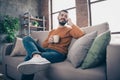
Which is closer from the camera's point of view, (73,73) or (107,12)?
(73,73)

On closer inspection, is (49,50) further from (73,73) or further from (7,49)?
(7,49)

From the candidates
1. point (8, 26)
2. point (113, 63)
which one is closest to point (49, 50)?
point (113, 63)

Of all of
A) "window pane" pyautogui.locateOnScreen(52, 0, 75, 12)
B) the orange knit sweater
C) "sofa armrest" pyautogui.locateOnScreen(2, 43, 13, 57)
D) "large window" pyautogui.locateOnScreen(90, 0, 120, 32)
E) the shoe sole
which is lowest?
the shoe sole

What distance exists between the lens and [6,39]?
4.84 meters

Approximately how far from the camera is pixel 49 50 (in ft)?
6.32

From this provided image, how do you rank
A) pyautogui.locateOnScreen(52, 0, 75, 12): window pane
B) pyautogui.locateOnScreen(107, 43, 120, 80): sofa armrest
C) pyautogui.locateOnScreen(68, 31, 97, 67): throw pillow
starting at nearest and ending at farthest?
pyautogui.locateOnScreen(107, 43, 120, 80): sofa armrest < pyautogui.locateOnScreen(68, 31, 97, 67): throw pillow < pyautogui.locateOnScreen(52, 0, 75, 12): window pane

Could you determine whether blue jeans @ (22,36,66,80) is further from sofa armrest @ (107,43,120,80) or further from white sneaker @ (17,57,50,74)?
sofa armrest @ (107,43,120,80)

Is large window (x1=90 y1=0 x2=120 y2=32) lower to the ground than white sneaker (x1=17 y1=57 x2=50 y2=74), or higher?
higher

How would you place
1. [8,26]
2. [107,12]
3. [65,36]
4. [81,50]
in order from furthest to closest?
[8,26] → [107,12] → [65,36] → [81,50]

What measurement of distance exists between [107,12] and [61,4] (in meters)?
1.87

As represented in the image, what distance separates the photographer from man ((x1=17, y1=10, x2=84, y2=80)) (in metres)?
1.38

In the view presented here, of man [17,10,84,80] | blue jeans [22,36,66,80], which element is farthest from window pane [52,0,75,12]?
blue jeans [22,36,66,80]

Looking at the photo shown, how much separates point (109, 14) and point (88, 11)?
0.61m

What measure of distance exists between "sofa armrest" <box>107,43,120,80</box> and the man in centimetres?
57
